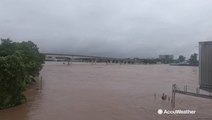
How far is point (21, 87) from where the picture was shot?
35188mm

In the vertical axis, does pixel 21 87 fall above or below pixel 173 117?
above

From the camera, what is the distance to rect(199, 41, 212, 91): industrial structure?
78.2 ft

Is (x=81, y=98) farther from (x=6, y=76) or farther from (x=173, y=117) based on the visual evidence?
(x=173, y=117)

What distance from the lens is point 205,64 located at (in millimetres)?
24344

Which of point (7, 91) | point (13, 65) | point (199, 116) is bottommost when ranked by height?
point (199, 116)

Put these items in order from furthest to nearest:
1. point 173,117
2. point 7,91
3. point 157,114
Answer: point 7,91
point 157,114
point 173,117

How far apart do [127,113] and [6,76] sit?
13.4 meters

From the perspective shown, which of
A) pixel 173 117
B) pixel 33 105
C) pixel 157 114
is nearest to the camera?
pixel 173 117

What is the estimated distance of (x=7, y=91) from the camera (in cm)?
3419

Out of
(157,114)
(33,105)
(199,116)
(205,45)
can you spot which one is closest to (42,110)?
(33,105)

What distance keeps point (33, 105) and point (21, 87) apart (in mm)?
3143

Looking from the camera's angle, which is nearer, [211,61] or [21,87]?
[211,61]

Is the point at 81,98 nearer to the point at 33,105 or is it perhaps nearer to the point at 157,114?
the point at 33,105

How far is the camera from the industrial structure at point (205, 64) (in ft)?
78.2
